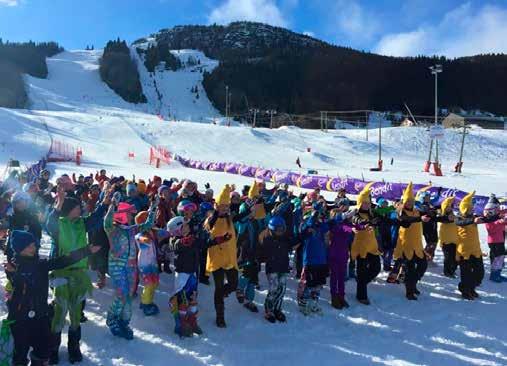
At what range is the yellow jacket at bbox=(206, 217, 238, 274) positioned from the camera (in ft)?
19.6

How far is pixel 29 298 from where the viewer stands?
4.34 meters

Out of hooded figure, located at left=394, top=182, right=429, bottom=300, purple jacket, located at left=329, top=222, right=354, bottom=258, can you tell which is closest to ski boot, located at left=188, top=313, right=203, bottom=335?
purple jacket, located at left=329, top=222, right=354, bottom=258

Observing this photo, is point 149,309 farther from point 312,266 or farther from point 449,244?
point 449,244

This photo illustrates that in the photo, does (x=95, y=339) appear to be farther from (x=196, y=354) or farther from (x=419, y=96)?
(x=419, y=96)

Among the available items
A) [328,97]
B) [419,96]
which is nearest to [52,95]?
[328,97]

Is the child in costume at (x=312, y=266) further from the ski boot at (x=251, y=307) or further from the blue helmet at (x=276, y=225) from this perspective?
the ski boot at (x=251, y=307)

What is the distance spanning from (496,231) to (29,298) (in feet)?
26.1

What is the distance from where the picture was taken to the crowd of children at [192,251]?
4515 mm

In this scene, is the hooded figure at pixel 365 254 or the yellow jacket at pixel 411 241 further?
the yellow jacket at pixel 411 241

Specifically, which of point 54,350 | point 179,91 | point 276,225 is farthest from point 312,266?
point 179,91

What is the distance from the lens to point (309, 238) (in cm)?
662

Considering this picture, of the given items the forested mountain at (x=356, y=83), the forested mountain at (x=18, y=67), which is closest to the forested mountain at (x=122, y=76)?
the forested mountain at (x=18, y=67)

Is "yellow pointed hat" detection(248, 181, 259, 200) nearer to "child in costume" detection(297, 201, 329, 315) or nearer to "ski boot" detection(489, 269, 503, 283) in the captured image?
"child in costume" detection(297, 201, 329, 315)

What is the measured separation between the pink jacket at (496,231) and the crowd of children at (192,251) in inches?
0.7
